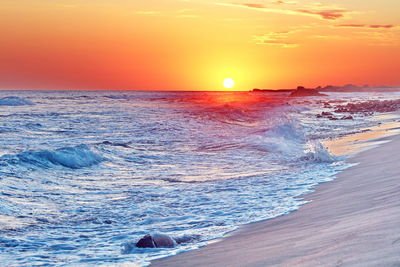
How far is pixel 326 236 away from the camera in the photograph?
4.99 metres

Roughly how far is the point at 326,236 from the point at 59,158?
11.4 metres

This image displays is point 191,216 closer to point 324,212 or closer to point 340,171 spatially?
point 324,212

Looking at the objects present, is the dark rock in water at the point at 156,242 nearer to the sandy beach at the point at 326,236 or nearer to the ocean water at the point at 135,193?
the ocean water at the point at 135,193

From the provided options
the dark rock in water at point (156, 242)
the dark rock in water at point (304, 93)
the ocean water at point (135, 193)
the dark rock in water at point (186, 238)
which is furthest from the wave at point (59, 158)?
the dark rock in water at point (304, 93)

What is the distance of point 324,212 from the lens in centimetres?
677

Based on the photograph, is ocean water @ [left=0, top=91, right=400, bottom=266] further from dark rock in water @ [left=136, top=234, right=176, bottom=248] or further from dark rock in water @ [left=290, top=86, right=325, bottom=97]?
dark rock in water @ [left=290, top=86, right=325, bottom=97]

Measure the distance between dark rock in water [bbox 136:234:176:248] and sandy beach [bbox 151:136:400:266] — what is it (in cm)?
44

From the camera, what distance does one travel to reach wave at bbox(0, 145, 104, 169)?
46.5 ft

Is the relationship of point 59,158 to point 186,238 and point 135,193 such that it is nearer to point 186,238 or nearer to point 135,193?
point 135,193

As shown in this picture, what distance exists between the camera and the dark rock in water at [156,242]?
5898 millimetres

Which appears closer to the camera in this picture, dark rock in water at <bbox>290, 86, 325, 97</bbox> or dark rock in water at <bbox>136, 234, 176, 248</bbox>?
dark rock in water at <bbox>136, 234, 176, 248</bbox>

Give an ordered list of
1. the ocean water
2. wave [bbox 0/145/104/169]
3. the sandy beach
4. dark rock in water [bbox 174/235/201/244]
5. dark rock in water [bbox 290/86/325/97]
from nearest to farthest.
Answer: the sandy beach, dark rock in water [bbox 174/235/201/244], the ocean water, wave [bbox 0/145/104/169], dark rock in water [bbox 290/86/325/97]

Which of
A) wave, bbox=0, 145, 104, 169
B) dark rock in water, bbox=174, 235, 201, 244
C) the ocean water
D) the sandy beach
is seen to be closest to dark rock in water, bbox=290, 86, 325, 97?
the ocean water

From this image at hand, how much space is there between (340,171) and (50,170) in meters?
7.69
